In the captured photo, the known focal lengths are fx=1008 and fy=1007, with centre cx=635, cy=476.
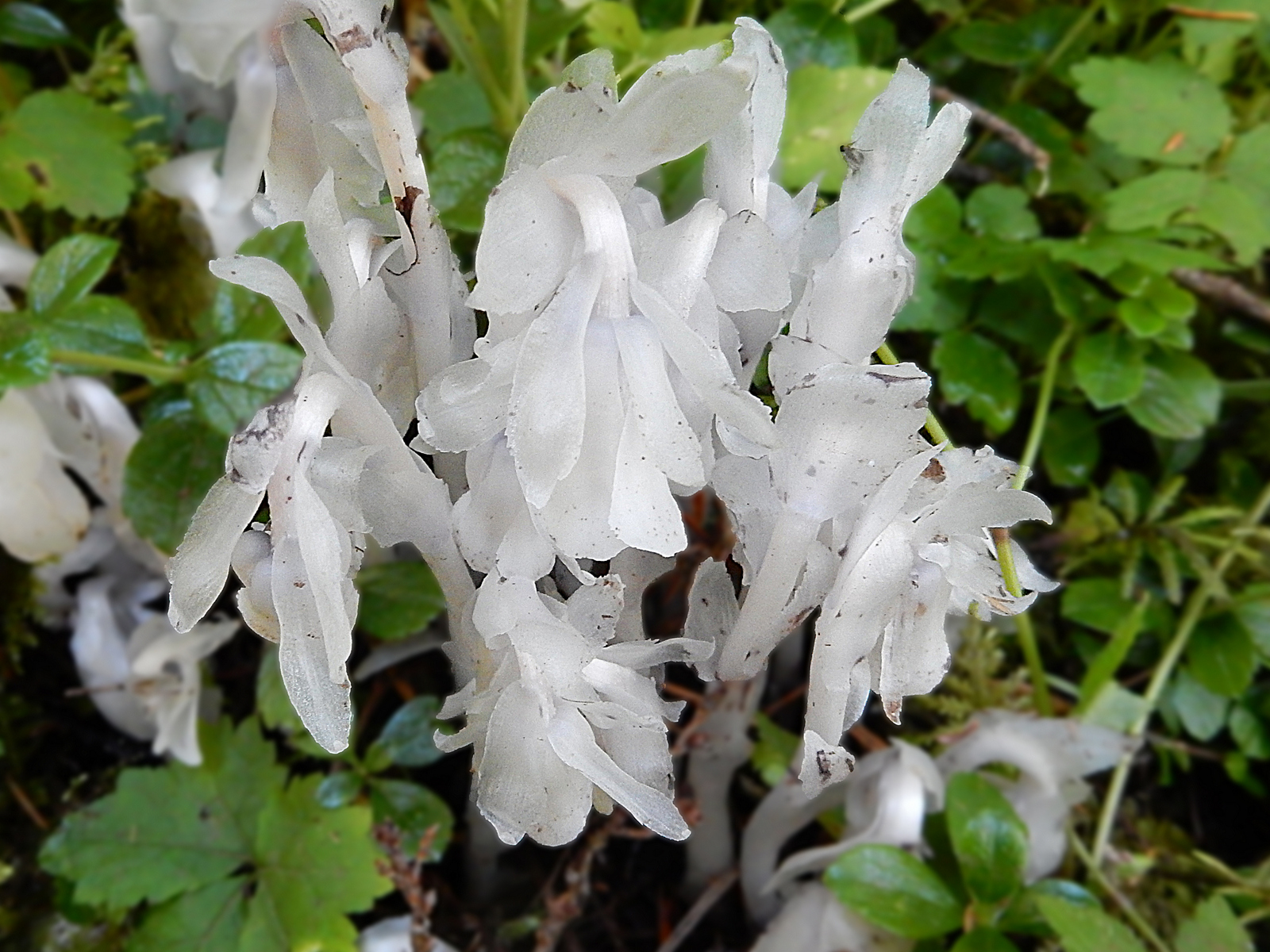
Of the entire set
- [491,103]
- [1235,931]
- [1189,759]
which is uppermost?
[491,103]

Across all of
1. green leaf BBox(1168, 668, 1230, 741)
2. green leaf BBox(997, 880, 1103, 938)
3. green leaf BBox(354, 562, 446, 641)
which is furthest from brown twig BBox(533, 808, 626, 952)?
green leaf BBox(1168, 668, 1230, 741)

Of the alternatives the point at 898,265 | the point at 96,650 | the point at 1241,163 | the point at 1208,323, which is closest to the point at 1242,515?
the point at 1208,323

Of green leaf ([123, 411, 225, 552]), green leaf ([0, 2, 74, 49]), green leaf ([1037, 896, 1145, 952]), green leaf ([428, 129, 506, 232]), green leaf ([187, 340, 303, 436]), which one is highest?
green leaf ([0, 2, 74, 49])

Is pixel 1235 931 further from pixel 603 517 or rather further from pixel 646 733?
pixel 603 517

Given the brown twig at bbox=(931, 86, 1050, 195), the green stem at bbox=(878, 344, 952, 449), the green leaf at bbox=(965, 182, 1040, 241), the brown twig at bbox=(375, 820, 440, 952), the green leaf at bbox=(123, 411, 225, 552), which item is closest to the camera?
the green stem at bbox=(878, 344, 952, 449)

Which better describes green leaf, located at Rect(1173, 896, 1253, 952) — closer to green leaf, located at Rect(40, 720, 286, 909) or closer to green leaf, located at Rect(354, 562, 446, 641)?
green leaf, located at Rect(354, 562, 446, 641)

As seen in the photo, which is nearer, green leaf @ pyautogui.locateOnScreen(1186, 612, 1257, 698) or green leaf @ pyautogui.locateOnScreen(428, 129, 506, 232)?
green leaf @ pyautogui.locateOnScreen(428, 129, 506, 232)

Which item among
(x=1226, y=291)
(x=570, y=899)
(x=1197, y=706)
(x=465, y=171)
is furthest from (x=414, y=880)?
(x=1226, y=291)

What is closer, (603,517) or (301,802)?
(603,517)
